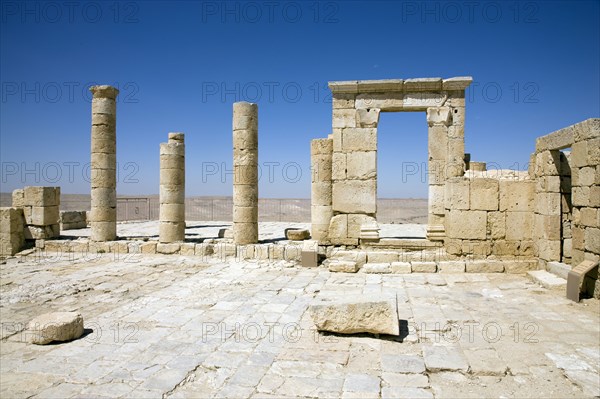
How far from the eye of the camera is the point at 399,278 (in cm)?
975

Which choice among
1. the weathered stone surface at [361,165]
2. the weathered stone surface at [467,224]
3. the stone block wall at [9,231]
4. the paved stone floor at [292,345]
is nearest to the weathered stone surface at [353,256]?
the paved stone floor at [292,345]

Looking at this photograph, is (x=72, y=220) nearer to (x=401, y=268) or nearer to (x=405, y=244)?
(x=405, y=244)

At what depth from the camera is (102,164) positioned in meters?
14.4

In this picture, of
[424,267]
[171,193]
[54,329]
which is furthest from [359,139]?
[54,329]

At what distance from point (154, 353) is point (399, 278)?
244 inches

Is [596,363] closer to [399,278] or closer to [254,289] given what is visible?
[399,278]

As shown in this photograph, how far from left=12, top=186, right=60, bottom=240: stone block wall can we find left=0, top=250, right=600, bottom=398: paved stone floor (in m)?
5.39

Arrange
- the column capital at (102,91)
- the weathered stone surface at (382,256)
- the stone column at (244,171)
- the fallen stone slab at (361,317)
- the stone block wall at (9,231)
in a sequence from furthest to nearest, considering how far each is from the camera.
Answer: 1. the column capital at (102,91)
2. the stone block wall at (9,231)
3. the stone column at (244,171)
4. the weathered stone surface at (382,256)
5. the fallen stone slab at (361,317)

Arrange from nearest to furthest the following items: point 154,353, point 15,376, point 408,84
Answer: point 15,376
point 154,353
point 408,84

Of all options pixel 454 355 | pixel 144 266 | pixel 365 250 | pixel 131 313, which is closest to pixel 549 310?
pixel 454 355

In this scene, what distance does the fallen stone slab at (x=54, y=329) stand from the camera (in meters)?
5.80

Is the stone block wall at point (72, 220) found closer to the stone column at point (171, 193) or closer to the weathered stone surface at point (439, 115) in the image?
the stone column at point (171, 193)

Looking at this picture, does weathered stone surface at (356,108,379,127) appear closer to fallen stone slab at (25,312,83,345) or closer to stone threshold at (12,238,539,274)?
Result: stone threshold at (12,238,539,274)

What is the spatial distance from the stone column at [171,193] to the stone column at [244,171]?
2292 millimetres
